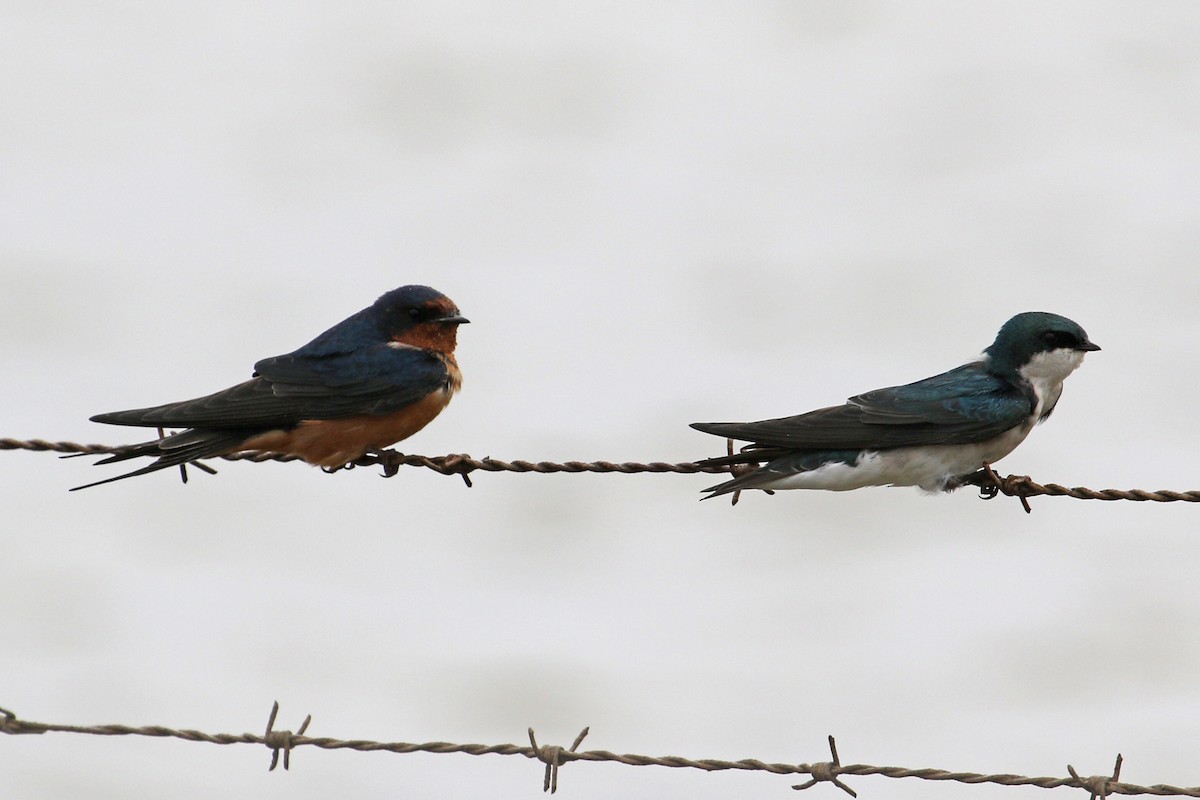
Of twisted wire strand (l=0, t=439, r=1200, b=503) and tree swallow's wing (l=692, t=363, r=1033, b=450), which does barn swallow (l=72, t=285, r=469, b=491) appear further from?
tree swallow's wing (l=692, t=363, r=1033, b=450)

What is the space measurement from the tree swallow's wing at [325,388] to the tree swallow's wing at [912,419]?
1.23 metres

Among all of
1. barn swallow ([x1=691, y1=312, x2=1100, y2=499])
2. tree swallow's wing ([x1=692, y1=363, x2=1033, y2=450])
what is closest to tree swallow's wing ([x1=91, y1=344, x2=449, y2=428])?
barn swallow ([x1=691, y1=312, x2=1100, y2=499])

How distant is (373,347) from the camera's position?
540 cm

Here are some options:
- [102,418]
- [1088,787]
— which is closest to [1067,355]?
[1088,787]

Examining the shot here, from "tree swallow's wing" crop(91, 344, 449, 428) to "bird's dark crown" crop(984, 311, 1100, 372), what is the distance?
76.0 inches

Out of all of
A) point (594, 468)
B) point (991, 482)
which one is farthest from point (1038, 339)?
point (594, 468)

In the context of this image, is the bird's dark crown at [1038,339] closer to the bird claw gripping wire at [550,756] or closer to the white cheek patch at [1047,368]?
the white cheek patch at [1047,368]

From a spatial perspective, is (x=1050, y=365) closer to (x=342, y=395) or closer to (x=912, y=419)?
(x=912, y=419)

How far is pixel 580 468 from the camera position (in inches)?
163

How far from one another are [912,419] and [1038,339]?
600mm

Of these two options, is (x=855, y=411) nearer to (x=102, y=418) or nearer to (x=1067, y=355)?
(x=1067, y=355)

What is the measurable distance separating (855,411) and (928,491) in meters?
0.53

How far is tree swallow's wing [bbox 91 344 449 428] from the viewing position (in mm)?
4875

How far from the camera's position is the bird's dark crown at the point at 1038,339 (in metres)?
5.16
